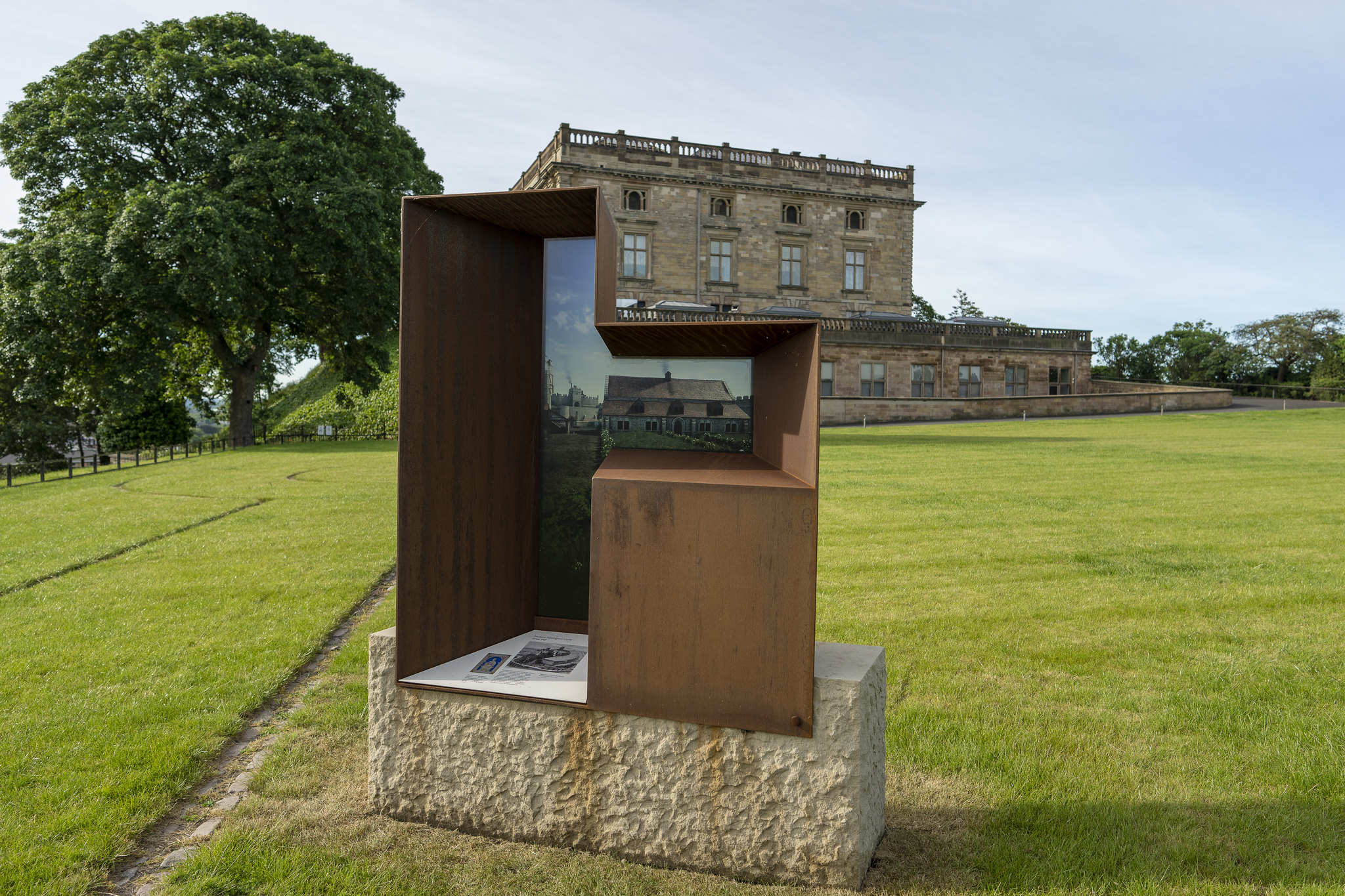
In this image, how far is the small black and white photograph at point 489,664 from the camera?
400cm

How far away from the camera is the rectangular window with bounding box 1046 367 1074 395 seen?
39.8 metres

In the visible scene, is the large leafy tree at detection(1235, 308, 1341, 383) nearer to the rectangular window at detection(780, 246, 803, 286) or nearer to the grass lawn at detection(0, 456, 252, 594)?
the rectangular window at detection(780, 246, 803, 286)

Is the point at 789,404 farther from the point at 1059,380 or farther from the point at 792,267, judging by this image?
the point at 1059,380

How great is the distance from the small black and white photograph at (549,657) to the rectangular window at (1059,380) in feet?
132

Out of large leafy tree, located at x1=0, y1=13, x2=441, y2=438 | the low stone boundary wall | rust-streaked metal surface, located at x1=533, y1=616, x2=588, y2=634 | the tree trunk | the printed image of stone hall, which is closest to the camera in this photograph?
the printed image of stone hall

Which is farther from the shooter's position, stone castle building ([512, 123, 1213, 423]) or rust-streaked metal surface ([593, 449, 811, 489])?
stone castle building ([512, 123, 1213, 423])

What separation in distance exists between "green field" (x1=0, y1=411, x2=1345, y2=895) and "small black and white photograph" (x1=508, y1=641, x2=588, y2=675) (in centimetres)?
81

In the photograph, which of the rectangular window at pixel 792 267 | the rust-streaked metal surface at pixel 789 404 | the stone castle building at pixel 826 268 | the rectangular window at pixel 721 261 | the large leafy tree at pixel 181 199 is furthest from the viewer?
the rectangular window at pixel 792 267

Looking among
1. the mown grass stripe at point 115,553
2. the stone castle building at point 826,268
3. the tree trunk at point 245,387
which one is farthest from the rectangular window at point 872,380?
the mown grass stripe at point 115,553

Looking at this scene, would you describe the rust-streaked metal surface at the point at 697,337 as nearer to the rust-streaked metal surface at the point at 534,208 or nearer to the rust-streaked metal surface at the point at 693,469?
the rust-streaked metal surface at the point at 534,208

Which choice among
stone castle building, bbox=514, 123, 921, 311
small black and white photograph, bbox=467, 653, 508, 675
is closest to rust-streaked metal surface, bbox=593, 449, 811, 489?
small black and white photograph, bbox=467, 653, 508, 675

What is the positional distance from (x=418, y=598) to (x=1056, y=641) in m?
5.23

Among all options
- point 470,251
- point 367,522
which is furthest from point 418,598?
point 367,522

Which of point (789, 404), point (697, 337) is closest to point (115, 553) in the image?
point (697, 337)
